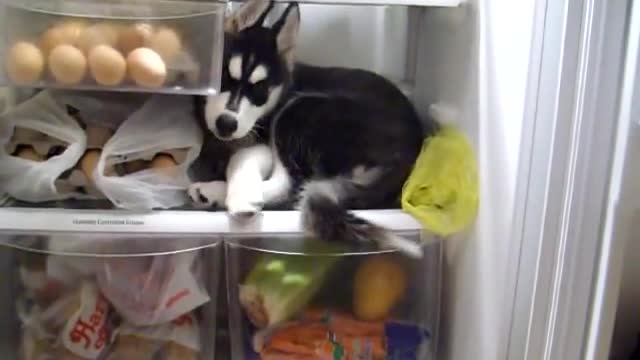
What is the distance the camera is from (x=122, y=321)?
109 cm

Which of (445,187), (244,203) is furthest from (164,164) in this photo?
(445,187)

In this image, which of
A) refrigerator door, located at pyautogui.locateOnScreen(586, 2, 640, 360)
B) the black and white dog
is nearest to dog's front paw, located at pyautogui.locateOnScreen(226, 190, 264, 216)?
the black and white dog

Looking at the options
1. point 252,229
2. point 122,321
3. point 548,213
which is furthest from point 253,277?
point 548,213

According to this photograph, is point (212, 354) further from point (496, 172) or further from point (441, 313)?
point (496, 172)

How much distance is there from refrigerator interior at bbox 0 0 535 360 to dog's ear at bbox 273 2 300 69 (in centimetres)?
19

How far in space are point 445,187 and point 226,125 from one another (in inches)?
12.6

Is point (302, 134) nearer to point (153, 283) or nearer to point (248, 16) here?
point (248, 16)

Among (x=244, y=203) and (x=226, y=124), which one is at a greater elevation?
(x=226, y=124)

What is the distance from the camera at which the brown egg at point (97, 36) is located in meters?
0.96

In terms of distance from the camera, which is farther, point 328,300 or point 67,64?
point 328,300

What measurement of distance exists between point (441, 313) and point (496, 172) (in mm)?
303

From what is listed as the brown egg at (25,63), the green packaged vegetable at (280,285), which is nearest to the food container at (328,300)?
the green packaged vegetable at (280,285)

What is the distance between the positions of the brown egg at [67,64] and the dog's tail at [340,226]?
1.12ft

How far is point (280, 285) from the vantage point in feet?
3.51
